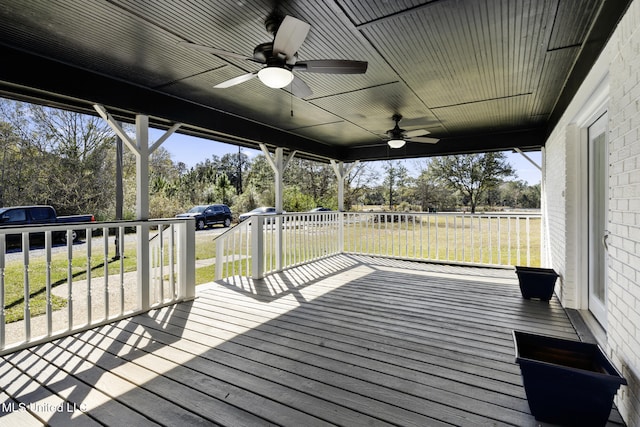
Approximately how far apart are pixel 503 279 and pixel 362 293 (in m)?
2.29

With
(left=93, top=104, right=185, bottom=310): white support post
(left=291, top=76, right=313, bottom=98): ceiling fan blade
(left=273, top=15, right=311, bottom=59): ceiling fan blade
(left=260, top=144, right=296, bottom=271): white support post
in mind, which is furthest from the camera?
(left=260, top=144, right=296, bottom=271): white support post

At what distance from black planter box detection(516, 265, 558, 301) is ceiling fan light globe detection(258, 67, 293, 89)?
3.41 m

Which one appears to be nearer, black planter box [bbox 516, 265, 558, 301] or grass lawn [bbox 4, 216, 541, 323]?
black planter box [bbox 516, 265, 558, 301]

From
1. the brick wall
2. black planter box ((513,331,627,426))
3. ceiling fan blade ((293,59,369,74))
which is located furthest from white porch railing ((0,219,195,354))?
the brick wall

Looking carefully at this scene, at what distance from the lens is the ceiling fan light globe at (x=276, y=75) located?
7.98 feet

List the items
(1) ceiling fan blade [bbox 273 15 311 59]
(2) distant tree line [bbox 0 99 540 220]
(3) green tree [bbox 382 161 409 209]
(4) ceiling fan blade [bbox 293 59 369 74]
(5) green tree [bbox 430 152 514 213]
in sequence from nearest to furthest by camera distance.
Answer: (1) ceiling fan blade [bbox 273 15 311 59]
(4) ceiling fan blade [bbox 293 59 369 74]
(2) distant tree line [bbox 0 99 540 220]
(5) green tree [bbox 430 152 514 213]
(3) green tree [bbox 382 161 409 209]

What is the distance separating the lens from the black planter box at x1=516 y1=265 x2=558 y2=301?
3633mm

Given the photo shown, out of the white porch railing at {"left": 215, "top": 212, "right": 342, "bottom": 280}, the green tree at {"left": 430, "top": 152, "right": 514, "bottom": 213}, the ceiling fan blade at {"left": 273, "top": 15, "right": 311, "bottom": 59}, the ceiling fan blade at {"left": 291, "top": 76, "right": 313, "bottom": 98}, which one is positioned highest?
the green tree at {"left": 430, "top": 152, "right": 514, "bottom": 213}

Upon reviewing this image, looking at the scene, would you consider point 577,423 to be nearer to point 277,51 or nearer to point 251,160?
point 277,51

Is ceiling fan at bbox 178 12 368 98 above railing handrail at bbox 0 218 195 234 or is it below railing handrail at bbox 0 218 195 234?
above

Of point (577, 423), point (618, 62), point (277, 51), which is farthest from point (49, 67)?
point (577, 423)

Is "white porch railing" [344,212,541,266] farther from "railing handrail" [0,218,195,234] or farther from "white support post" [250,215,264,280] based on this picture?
"railing handrail" [0,218,195,234]

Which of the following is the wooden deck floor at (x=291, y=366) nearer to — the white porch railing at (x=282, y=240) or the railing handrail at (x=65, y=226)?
the railing handrail at (x=65, y=226)

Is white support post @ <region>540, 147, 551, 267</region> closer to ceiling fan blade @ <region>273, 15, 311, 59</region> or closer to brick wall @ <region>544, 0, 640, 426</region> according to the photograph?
brick wall @ <region>544, 0, 640, 426</region>
